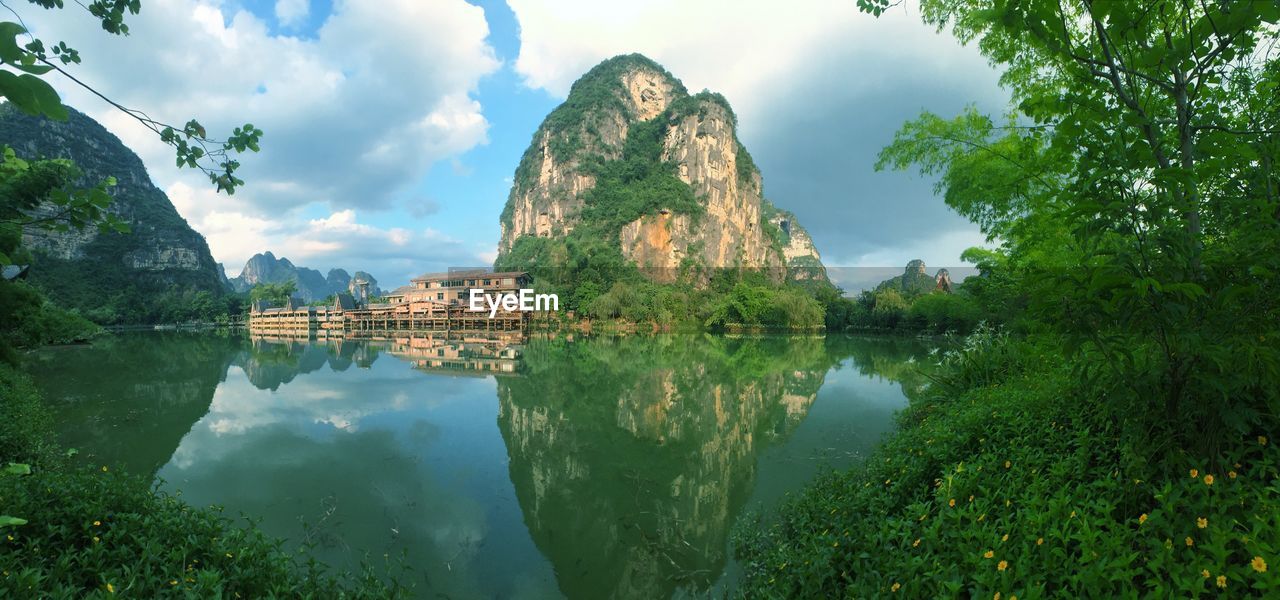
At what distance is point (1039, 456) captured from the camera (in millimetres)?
2762

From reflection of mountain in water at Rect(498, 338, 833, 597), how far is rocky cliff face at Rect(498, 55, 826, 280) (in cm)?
4976

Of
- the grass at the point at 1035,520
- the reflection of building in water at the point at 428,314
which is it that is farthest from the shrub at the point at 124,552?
the reflection of building in water at the point at 428,314

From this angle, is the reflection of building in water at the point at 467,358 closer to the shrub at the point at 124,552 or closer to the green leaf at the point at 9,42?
the shrub at the point at 124,552

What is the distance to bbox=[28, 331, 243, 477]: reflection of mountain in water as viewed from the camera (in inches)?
277

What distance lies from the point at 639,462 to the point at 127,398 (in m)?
11.8

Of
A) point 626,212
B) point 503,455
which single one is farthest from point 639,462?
point 626,212

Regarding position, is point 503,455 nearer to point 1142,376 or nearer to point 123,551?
point 123,551

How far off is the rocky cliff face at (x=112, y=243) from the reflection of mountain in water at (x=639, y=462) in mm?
52306

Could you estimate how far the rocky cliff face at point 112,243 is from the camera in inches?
1914

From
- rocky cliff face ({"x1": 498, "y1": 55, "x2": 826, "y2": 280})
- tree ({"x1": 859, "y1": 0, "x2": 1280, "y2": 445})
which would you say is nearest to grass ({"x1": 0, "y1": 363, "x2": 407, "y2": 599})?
tree ({"x1": 859, "y1": 0, "x2": 1280, "y2": 445})

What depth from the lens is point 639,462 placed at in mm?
6609

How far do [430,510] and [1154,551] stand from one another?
5.42 m

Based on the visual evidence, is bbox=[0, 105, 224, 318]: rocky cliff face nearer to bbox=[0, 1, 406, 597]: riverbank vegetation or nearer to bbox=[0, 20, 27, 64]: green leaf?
bbox=[0, 1, 406, 597]: riverbank vegetation

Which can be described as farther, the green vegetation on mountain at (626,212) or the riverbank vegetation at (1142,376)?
the green vegetation on mountain at (626,212)
